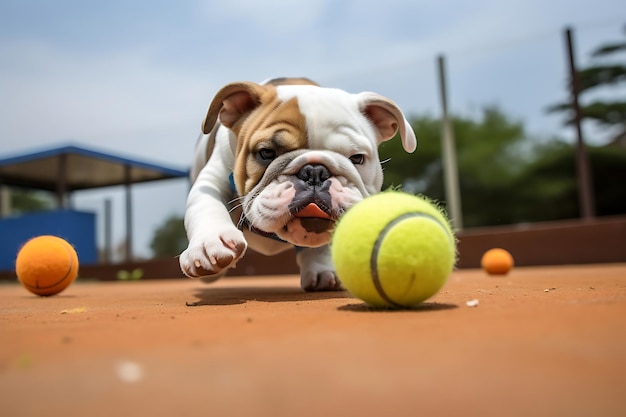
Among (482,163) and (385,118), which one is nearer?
(385,118)

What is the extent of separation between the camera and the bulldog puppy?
2799 millimetres

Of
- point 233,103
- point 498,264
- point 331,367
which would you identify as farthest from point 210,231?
point 498,264

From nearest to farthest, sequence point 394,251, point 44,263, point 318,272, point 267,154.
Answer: point 394,251 → point 267,154 → point 318,272 → point 44,263

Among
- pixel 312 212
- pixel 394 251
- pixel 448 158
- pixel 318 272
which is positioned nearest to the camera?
pixel 394 251

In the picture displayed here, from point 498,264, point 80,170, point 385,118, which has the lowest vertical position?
point 498,264

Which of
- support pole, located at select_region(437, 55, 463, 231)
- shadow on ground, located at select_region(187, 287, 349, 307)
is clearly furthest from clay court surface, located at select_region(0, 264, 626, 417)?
support pole, located at select_region(437, 55, 463, 231)

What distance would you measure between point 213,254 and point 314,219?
52cm

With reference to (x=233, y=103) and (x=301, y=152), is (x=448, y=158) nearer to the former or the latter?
(x=233, y=103)

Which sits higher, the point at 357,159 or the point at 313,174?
the point at 357,159

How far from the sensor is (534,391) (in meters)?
1.04

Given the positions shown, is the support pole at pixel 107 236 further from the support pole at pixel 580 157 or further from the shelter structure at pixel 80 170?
the support pole at pixel 580 157

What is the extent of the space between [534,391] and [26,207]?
17.4 metres

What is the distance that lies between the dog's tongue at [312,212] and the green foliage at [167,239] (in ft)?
24.4

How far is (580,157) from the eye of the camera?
314 inches
